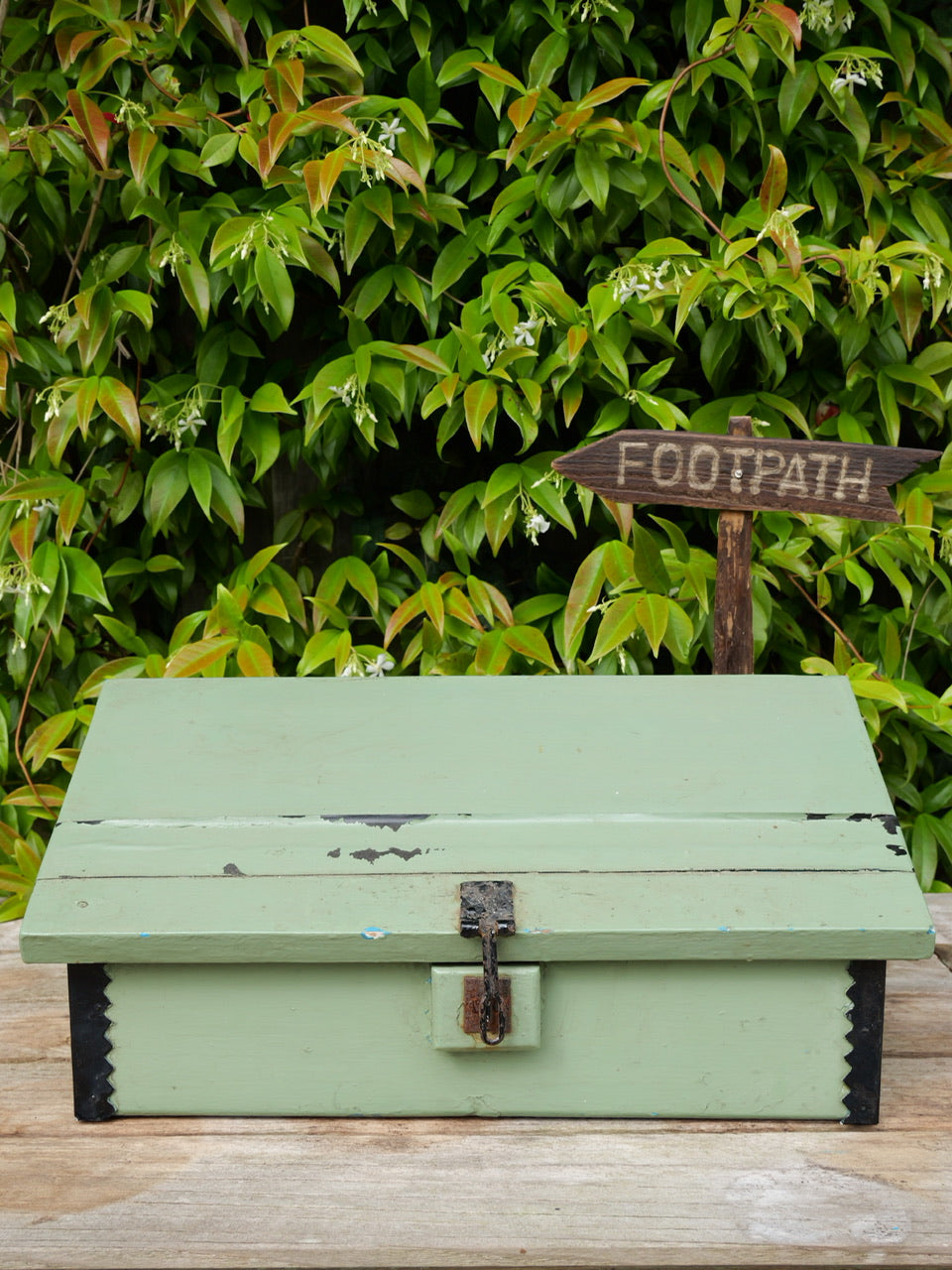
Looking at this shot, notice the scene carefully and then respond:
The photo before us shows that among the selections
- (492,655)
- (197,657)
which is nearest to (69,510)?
(197,657)

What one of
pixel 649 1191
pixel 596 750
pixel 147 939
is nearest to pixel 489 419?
pixel 596 750

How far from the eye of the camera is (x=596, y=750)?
1152 millimetres

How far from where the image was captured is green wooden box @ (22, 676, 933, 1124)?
1.01 m

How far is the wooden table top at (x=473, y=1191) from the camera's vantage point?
876 mm

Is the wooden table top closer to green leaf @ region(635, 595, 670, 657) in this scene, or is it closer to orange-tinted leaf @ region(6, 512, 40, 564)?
green leaf @ region(635, 595, 670, 657)

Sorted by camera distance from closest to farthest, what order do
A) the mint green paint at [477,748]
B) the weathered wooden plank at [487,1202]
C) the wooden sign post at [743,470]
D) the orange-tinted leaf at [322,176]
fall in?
the weathered wooden plank at [487,1202] → the mint green paint at [477,748] → the wooden sign post at [743,470] → the orange-tinted leaf at [322,176]

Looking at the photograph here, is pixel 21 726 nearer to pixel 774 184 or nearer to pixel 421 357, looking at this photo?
pixel 421 357

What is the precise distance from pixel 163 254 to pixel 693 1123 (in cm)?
134

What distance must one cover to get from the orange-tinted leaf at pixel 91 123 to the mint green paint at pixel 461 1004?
1202mm

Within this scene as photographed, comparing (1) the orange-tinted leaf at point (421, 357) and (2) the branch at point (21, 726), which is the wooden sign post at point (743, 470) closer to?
(1) the orange-tinted leaf at point (421, 357)

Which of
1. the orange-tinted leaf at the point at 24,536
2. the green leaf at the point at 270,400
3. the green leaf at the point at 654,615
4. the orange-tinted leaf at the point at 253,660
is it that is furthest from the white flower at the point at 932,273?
the orange-tinted leaf at the point at 24,536

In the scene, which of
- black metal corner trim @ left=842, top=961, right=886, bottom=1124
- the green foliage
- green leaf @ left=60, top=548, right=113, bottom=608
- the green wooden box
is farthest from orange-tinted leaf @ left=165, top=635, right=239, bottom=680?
black metal corner trim @ left=842, top=961, right=886, bottom=1124

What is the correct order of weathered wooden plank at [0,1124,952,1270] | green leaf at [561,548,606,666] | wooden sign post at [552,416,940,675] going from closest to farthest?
weathered wooden plank at [0,1124,952,1270]
wooden sign post at [552,416,940,675]
green leaf at [561,548,606,666]

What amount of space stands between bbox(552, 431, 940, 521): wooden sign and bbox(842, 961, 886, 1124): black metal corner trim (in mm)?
531
